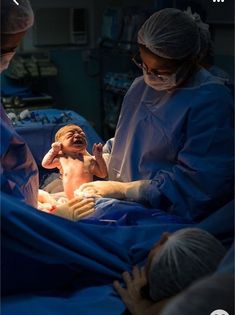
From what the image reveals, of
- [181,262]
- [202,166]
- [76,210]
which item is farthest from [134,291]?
[202,166]

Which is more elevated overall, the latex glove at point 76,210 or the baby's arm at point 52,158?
the latex glove at point 76,210

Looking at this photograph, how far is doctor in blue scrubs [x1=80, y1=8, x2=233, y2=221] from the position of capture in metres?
1.71

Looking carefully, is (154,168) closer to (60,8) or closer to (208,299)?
(208,299)

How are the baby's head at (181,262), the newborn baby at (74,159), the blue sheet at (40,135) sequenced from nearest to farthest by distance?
the baby's head at (181,262), the newborn baby at (74,159), the blue sheet at (40,135)

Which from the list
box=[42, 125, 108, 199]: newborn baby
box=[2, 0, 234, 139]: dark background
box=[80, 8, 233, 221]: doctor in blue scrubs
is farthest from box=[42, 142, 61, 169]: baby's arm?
box=[2, 0, 234, 139]: dark background

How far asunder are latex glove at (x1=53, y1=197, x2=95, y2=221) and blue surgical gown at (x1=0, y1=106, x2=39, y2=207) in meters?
0.13

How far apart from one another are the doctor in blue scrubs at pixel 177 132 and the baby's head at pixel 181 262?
1.60ft

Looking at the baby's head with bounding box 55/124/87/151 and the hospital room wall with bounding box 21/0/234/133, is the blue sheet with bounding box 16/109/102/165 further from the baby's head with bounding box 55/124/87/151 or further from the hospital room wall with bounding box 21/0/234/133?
the hospital room wall with bounding box 21/0/234/133

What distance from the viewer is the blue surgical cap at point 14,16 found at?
65.4 inches

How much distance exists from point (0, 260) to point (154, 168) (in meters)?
0.82

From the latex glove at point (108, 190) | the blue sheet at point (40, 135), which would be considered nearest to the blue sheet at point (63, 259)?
the latex glove at point (108, 190)

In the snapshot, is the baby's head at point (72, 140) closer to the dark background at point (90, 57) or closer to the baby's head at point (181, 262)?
the baby's head at point (181, 262)

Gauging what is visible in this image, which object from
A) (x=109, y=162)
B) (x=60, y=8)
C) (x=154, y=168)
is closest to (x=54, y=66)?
(x=60, y=8)

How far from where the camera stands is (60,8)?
16.3ft
